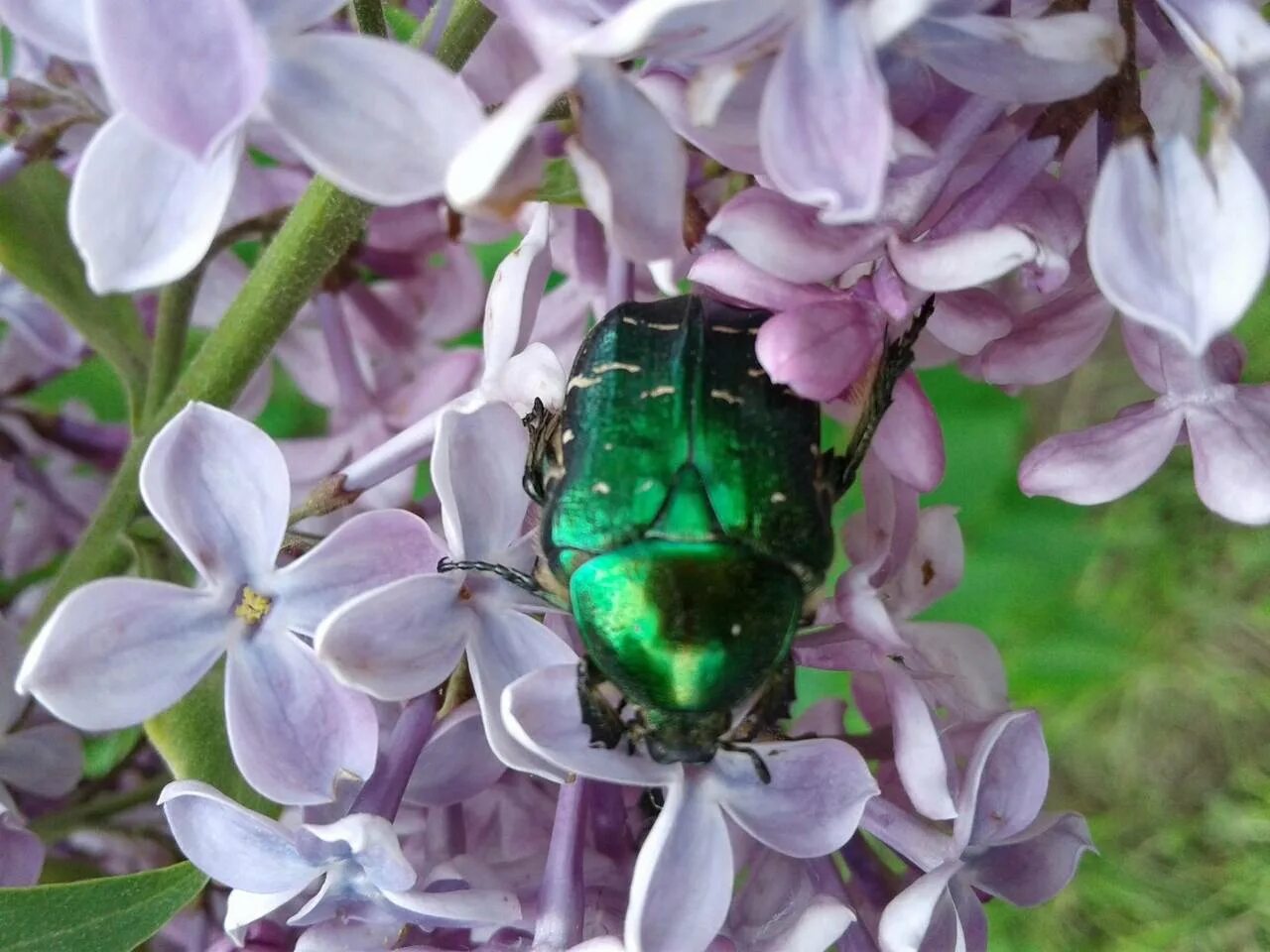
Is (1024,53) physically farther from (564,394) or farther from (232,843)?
(232,843)

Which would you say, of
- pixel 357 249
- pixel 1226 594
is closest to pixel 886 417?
pixel 357 249

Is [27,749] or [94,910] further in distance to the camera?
[27,749]

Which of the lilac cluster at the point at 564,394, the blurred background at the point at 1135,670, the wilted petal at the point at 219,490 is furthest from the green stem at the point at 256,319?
the blurred background at the point at 1135,670

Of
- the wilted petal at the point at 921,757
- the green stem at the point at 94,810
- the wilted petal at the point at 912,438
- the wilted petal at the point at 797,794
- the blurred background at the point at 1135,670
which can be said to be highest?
the wilted petal at the point at 912,438

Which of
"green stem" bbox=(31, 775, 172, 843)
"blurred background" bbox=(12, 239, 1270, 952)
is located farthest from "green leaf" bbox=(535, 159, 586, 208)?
"blurred background" bbox=(12, 239, 1270, 952)

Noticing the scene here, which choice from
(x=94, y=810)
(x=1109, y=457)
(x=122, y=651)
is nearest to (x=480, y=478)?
(x=122, y=651)

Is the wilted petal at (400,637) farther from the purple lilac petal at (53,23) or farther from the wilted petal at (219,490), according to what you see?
the purple lilac petal at (53,23)
